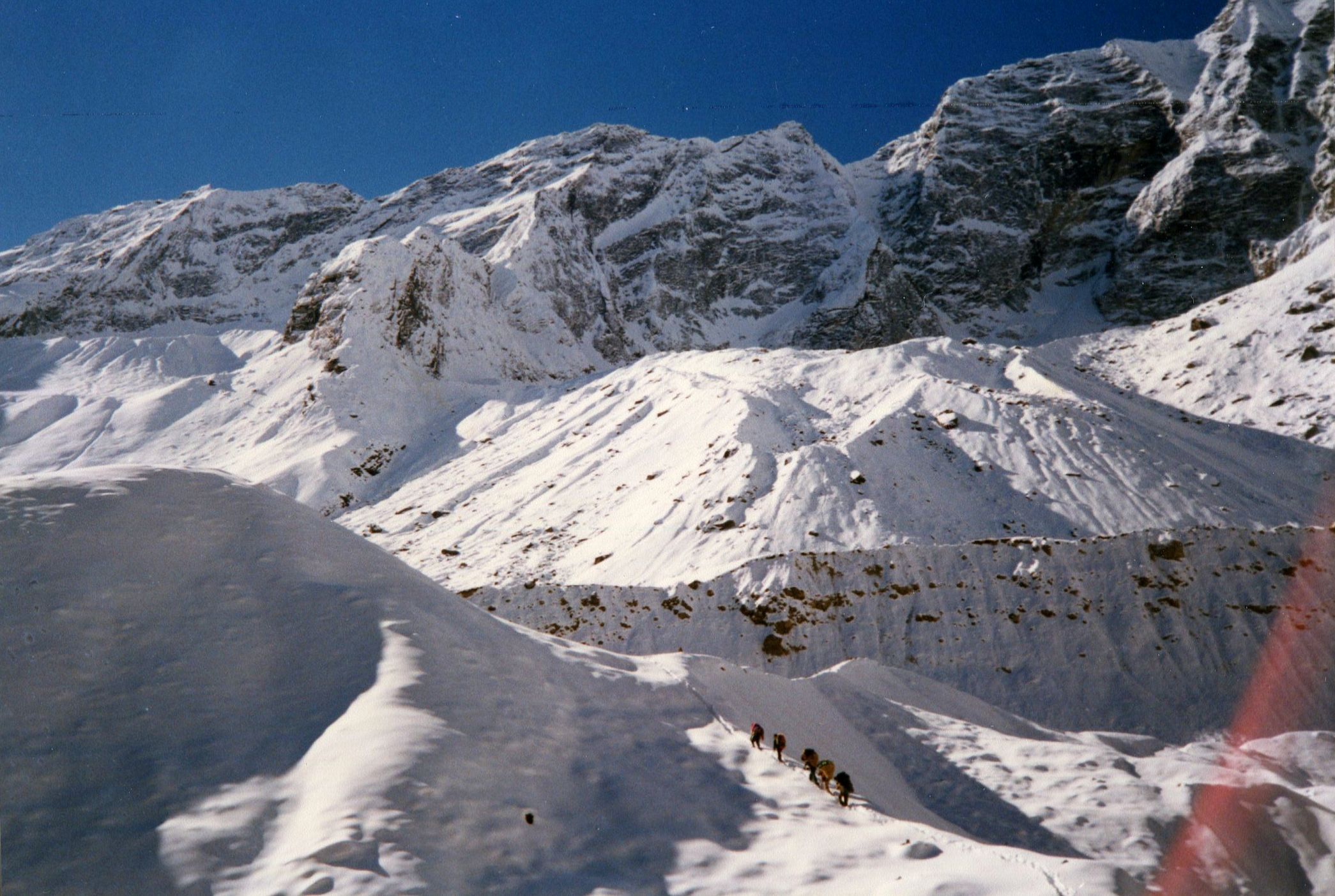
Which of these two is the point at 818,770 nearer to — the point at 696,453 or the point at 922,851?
the point at 922,851

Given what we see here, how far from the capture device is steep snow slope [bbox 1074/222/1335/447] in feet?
99.2

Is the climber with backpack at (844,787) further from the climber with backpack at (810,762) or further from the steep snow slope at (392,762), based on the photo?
the climber with backpack at (810,762)

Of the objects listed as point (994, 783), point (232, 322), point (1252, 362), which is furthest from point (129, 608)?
point (232, 322)

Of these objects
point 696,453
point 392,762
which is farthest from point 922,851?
point 696,453

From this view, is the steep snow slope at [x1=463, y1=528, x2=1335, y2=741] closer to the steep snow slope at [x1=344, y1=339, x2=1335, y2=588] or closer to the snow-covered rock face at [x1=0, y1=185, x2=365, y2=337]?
the steep snow slope at [x1=344, y1=339, x2=1335, y2=588]

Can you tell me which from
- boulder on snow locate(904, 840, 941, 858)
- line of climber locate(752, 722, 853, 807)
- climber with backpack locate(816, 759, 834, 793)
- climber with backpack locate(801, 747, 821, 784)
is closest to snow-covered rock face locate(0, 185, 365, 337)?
line of climber locate(752, 722, 853, 807)

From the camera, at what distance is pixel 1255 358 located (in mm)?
33719

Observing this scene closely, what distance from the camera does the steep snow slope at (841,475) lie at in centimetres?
2380

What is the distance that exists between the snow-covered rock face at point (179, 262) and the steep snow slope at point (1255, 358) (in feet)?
259

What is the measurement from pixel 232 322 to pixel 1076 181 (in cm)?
10151

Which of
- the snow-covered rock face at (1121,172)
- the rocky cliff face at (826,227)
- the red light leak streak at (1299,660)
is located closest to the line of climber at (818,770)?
the red light leak streak at (1299,660)

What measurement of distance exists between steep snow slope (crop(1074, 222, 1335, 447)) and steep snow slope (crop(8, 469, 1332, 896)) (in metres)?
22.7

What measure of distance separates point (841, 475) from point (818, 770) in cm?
1706

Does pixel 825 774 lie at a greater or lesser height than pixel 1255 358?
lesser
